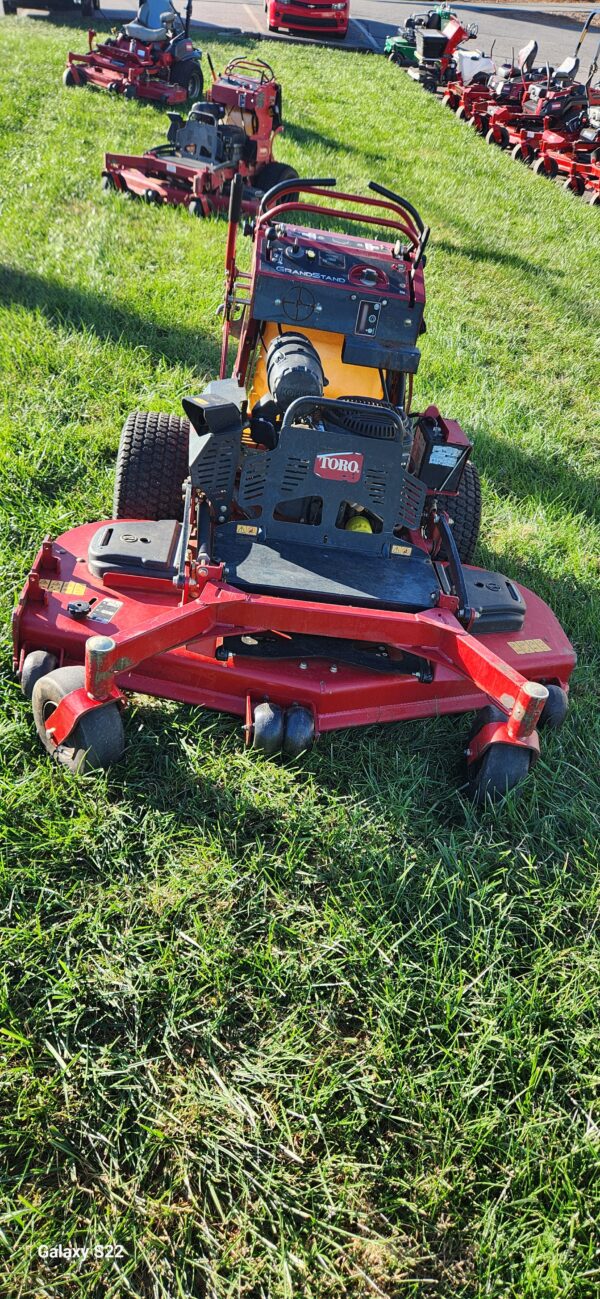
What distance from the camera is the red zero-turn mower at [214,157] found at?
889cm

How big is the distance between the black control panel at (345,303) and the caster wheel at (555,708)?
59.4 inches

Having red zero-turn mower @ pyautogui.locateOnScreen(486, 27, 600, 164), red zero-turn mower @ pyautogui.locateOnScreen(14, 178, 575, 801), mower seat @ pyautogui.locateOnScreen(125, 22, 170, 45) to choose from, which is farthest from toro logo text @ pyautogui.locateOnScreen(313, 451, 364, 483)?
red zero-turn mower @ pyautogui.locateOnScreen(486, 27, 600, 164)

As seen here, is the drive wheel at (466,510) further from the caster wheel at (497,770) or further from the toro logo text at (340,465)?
the caster wheel at (497,770)

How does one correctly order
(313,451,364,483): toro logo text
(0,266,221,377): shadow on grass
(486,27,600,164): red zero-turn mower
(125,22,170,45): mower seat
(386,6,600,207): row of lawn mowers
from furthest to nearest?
(486,27,600,164): red zero-turn mower → (386,6,600,207): row of lawn mowers → (125,22,170,45): mower seat → (0,266,221,377): shadow on grass → (313,451,364,483): toro logo text

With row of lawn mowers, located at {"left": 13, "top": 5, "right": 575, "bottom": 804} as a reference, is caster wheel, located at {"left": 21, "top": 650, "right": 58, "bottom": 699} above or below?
below

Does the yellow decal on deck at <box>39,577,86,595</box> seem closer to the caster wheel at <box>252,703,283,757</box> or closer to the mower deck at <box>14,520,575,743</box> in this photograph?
the mower deck at <box>14,520,575,743</box>

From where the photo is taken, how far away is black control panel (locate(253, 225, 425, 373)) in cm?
399

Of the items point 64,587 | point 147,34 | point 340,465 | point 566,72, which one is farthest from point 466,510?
point 566,72

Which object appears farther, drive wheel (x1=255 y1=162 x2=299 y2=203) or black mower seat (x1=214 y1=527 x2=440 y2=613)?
drive wheel (x1=255 y1=162 x2=299 y2=203)

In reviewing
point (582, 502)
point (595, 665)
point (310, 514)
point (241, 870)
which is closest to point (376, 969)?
point (241, 870)

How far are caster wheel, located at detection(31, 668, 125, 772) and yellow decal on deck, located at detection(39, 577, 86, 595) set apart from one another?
0.40 m

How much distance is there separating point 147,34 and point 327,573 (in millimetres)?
12951

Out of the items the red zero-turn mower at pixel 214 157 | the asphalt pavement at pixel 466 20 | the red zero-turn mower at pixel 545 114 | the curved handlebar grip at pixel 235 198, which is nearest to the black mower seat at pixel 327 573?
the curved handlebar grip at pixel 235 198

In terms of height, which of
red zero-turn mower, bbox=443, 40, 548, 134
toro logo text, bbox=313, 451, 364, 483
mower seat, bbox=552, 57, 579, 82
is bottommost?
toro logo text, bbox=313, 451, 364, 483
